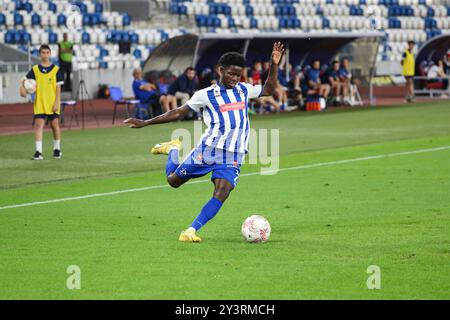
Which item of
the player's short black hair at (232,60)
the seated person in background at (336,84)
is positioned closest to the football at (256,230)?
the player's short black hair at (232,60)

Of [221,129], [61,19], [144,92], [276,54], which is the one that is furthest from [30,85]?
[61,19]

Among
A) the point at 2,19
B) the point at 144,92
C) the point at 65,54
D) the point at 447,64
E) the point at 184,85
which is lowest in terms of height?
the point at 144,92

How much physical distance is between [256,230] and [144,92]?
19.2 metres

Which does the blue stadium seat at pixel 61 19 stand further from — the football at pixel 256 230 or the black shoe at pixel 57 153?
the football at pixel 256 230

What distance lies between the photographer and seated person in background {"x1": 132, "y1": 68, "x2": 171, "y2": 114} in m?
29.4

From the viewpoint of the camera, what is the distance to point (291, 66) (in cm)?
3769

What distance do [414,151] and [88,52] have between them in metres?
22.1

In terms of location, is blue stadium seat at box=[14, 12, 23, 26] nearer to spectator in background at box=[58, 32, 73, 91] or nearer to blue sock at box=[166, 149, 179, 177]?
spectator in background at box=[58, 32, 73, 91]

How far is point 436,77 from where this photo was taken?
39.1 meters

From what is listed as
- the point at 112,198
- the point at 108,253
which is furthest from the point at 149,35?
the point at 108,253

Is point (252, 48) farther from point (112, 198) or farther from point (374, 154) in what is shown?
point (112, 198)

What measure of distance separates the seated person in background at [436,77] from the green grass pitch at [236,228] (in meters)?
17.6

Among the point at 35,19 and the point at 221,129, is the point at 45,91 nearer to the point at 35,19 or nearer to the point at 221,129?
the point at 221,129

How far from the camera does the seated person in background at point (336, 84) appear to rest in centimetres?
→ 3497
